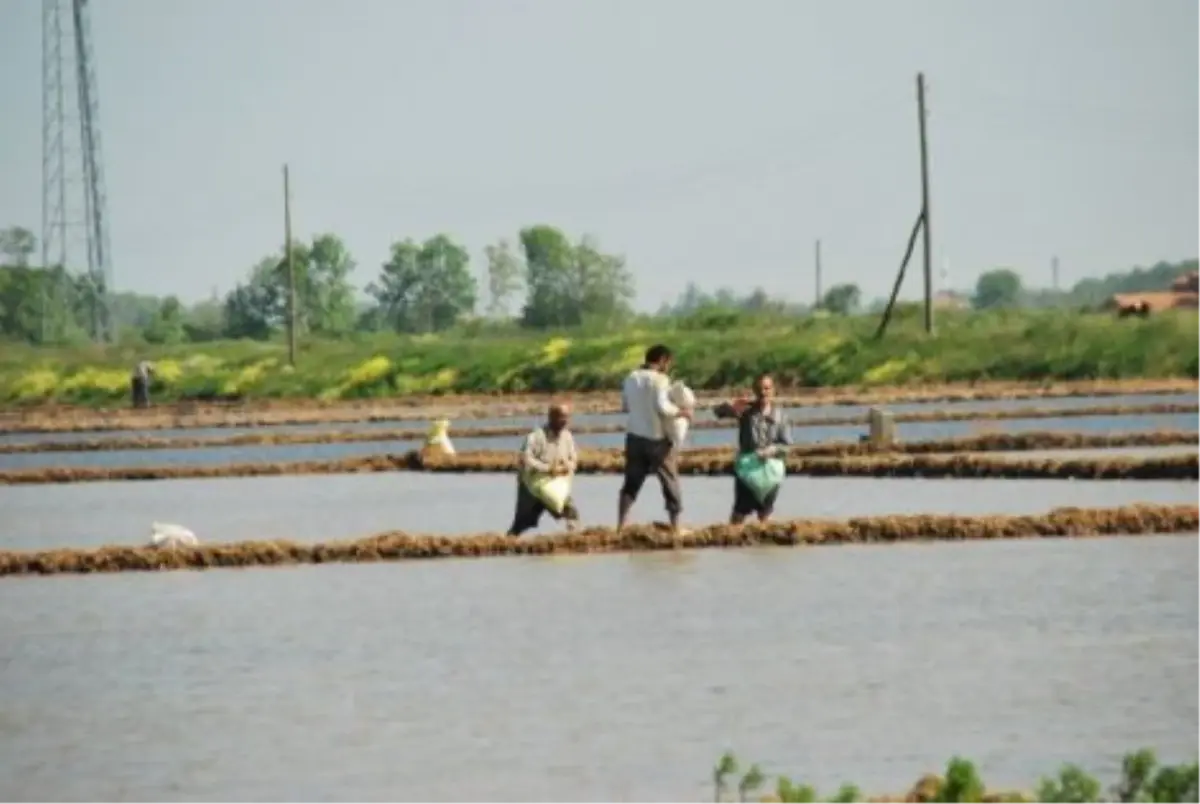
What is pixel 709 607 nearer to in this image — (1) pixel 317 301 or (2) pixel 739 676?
(2) pixel 739 676

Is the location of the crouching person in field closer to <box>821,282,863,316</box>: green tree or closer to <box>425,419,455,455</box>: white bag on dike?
<box>425,419,455,455</box>: white bag on dike

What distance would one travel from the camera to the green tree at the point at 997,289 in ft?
538

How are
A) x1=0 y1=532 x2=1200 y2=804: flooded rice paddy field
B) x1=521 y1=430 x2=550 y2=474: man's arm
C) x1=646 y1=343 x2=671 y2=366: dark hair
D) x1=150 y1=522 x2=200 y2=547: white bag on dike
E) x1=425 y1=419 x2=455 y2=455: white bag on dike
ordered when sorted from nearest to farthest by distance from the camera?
x1=0 y1=532 x2=1200 y2=804: flooded rice paddy field < x1=646 y1=343 x2=671 y2=366: dark hair < x1=521 y1=430 x2=550 y2=474: man's arm < x1=150 y1=522 x2=200 y2=547: white bag on dike < x1=425 y1=419 x2=455 y2=455: white bag on dike

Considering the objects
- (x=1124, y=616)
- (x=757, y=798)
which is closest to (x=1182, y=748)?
(x=757, y=798)

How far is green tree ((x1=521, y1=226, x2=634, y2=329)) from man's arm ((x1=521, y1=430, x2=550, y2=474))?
8319 centimetres

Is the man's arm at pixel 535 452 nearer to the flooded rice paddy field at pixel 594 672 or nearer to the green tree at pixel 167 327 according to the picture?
the flooded rice paddy field at pixel 594 672

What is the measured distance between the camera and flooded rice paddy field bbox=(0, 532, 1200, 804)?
38.2ft

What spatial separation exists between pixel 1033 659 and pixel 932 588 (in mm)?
3589

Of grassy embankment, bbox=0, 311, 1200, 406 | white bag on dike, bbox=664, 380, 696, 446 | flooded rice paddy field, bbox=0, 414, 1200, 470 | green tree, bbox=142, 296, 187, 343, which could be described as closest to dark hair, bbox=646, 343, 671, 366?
white bag on dike, bbox=664, 380, 696, 446

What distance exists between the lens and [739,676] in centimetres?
1415

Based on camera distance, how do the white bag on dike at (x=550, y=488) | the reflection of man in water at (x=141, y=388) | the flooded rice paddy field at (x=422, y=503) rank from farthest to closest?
1. the reflection of man in water at (x=141, y=388)
2. the flooded rice paddy field at (x=422, y=503)
3. the white bag on dike at (x=550, y=488)

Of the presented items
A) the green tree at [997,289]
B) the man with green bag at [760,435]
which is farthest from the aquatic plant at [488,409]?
the green tree at [997,289]

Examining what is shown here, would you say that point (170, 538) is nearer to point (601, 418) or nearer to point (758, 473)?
point (758, 473)

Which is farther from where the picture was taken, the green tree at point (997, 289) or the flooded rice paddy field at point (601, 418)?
the green tree at point (997, 289)
